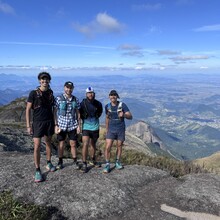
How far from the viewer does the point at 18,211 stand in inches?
282

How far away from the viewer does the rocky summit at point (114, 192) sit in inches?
342

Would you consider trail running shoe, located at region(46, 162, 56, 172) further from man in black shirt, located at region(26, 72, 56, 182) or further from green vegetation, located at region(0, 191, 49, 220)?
green vegetation, located at region(0, 191, 49, 220)

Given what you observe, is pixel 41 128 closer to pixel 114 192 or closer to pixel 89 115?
pixel 89 115

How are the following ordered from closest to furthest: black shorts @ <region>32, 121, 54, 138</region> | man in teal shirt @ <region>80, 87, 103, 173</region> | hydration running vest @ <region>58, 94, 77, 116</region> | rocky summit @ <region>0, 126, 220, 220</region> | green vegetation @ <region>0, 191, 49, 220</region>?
green vegetation @ <region>0, 191, 49, 220</region> < rocky summit @ <region>0, 126, 220, 220</region> < black shorts @ <region>32, 121, 54, 138</region> < hydration running vest @ <region>58, 94, 77, 116</region> < man in teal shirt @ <region>80, 87, 103, 173</region>

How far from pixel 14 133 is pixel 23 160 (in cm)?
715

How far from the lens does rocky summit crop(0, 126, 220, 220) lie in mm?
8688

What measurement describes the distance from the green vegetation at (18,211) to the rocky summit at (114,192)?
456 millimetres

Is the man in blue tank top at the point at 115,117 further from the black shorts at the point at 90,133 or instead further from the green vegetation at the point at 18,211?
the green vegetation at the point at 18,211

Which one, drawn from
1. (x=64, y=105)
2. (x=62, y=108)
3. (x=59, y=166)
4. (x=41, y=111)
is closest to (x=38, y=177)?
(x=59, y=166)

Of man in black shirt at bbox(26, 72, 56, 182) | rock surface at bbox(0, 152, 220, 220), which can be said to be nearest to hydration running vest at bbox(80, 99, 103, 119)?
man in black shirt at bbox(26, 72, 56, 182)

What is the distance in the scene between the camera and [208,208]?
31.0 feet

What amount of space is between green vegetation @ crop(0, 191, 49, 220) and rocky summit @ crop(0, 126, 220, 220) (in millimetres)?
456

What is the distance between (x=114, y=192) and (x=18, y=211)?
11.6 ft

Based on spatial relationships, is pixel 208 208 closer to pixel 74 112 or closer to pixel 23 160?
pixel 74 112
